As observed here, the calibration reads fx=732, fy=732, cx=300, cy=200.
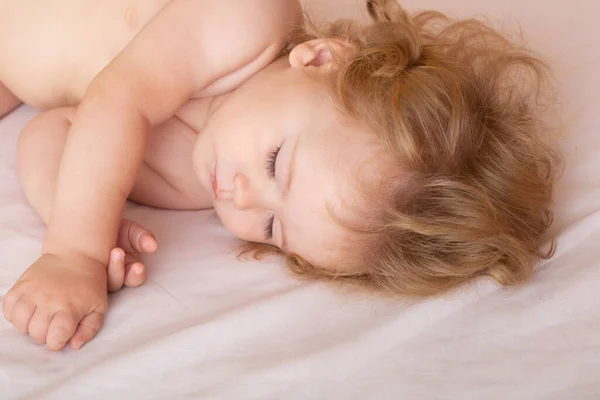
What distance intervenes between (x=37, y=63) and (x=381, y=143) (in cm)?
72

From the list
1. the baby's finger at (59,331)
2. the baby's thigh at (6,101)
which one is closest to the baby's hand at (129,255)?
the baby's finger at (59,331)

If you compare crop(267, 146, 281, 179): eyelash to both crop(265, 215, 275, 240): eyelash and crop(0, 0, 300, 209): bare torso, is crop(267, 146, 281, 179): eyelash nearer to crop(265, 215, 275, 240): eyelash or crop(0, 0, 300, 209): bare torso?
crop(265, 215, 275, 240): eyelash

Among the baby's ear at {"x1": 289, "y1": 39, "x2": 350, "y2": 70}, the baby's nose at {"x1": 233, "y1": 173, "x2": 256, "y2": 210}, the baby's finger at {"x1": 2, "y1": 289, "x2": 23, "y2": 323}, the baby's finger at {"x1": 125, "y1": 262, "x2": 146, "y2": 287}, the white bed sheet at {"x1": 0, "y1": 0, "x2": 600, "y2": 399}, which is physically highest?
the baby's ear at {"x1": 289, "y1": 39, "x2": 350, "y2": 70}

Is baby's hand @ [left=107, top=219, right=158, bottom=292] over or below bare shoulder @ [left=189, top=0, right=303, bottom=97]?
below

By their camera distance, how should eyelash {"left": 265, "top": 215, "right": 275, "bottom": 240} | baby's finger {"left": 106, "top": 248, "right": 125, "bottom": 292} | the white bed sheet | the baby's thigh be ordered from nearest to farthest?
the white bed sheet, baby's finger {"left": 106, "top": 248, "right": 125, "bottom": 292}, eyelash {"left": 265, "top": 215, "right": 275, "bottom": 240}, the baby's thigh

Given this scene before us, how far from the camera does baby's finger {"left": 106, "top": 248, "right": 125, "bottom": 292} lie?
1.00 metres

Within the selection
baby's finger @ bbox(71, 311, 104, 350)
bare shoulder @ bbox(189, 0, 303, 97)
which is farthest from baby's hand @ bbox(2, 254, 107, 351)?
bare shoulder @ bbox(189, 0, 303, 97)

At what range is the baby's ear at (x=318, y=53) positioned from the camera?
1146mm

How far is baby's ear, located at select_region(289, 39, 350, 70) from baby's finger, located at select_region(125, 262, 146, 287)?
1.31ft

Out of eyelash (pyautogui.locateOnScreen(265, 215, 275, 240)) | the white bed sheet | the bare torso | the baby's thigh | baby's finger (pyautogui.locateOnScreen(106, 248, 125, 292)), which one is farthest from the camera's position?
the baby's thigh

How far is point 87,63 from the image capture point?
52.6 inches

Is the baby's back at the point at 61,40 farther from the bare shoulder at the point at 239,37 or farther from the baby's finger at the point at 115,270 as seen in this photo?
the baby's finger at the point at 115,270

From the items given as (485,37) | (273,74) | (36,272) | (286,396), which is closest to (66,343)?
(36,272)

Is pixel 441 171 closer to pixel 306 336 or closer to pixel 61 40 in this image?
pixel 306 336
